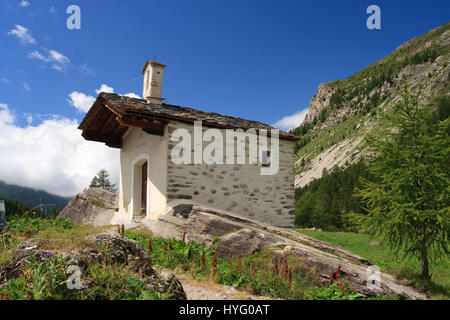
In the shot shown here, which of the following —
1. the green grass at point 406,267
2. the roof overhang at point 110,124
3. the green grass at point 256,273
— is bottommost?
the green grass at point 406,267

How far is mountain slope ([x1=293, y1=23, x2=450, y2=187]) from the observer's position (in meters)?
90.1

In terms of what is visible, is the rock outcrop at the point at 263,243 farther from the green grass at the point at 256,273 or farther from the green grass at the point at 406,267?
the green grass at the point at 406,267

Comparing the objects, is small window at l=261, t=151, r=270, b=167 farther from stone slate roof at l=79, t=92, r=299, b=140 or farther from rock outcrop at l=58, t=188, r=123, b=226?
rock outcrop at l=58, t=188, r=123, b=226

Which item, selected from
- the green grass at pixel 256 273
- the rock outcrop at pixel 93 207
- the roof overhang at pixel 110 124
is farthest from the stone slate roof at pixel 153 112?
the rock outcrop at pixel 93 207

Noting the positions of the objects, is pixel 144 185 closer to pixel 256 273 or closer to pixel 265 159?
pixel 265 159

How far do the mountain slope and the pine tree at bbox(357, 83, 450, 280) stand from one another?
6820 centimetres

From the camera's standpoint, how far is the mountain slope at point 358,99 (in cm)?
9012

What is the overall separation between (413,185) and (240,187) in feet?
17.1

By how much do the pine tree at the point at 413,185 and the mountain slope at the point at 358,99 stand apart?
2685 inches

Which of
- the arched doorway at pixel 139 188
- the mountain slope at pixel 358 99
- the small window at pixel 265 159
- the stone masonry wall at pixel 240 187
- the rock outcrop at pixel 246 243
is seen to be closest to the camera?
the rock outcrop at pixel 246 243

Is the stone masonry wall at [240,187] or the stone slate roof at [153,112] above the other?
the stone slate roof at [153,112]

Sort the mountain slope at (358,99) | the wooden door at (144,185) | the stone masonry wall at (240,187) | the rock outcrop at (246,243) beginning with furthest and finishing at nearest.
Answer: the mountain slope at (358,99) < the wooden door at (144,185) < the stone masonry wall at (240,187) < the rock outcrop at (246,243)

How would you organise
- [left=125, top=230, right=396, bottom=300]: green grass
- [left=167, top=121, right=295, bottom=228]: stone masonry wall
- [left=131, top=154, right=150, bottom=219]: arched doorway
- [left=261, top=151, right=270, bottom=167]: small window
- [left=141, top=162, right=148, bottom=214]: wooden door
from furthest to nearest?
1. [left=141, top=162, right=148, bottom=214]: wooden door
2. [left=131, top=154, right=150, bottom=219]: arched doorway
3. [left=261, top=151, right=270, bottom=167]: small window
4. [left=167, top=121, right=295, bottom=228]: stone masonry wall
5. [left=125, top=230, right=396, bottom=300]: green grass

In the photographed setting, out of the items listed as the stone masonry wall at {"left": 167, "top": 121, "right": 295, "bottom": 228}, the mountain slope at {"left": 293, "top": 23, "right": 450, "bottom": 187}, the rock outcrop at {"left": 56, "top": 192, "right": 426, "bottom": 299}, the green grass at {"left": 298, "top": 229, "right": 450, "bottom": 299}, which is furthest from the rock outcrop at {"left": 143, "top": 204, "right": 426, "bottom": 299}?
the mountain slope at {"left": 293, "top": 23, "right": 450, "bottom": 187}
